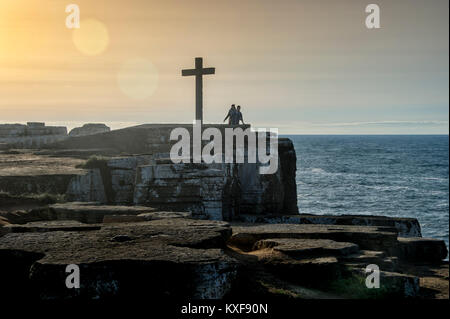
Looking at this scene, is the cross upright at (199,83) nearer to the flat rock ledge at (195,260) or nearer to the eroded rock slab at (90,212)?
the eroded rock slab at (90,212)

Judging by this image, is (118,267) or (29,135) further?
(29,135)

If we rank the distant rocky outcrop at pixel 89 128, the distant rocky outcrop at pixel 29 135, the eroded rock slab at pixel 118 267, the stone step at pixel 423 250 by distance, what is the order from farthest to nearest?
the distant rocky outcrop at pixel 89 128
the distant rocky outcrop at pixel 29 135
the stone step at pixel 423 250
the eroded rock slab at pixel 118 267

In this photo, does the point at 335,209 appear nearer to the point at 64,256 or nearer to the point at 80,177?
the point at 80,177

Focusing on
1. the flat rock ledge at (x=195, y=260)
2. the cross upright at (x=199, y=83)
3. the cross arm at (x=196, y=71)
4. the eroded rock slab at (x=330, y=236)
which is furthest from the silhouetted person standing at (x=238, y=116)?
the eroded rock slab at (x=330, y=236)

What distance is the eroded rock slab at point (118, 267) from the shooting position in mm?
5664

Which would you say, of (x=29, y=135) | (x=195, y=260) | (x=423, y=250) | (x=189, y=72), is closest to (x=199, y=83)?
(x=189, y=72)

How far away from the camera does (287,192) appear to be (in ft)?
50.7

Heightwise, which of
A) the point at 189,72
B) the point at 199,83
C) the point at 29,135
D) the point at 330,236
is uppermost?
the point at 189,72

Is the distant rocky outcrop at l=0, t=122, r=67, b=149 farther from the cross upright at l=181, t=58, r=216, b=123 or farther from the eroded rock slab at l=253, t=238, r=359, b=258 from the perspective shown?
the eroded rock slab at l=253, t=238, r=359, b=258

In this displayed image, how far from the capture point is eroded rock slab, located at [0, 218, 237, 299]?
566 centimetres

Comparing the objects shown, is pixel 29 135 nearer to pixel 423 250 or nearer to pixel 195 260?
pixel 423 250

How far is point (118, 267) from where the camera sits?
5.77 meters

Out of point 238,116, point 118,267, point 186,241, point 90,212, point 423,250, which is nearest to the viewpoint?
point 118,267
